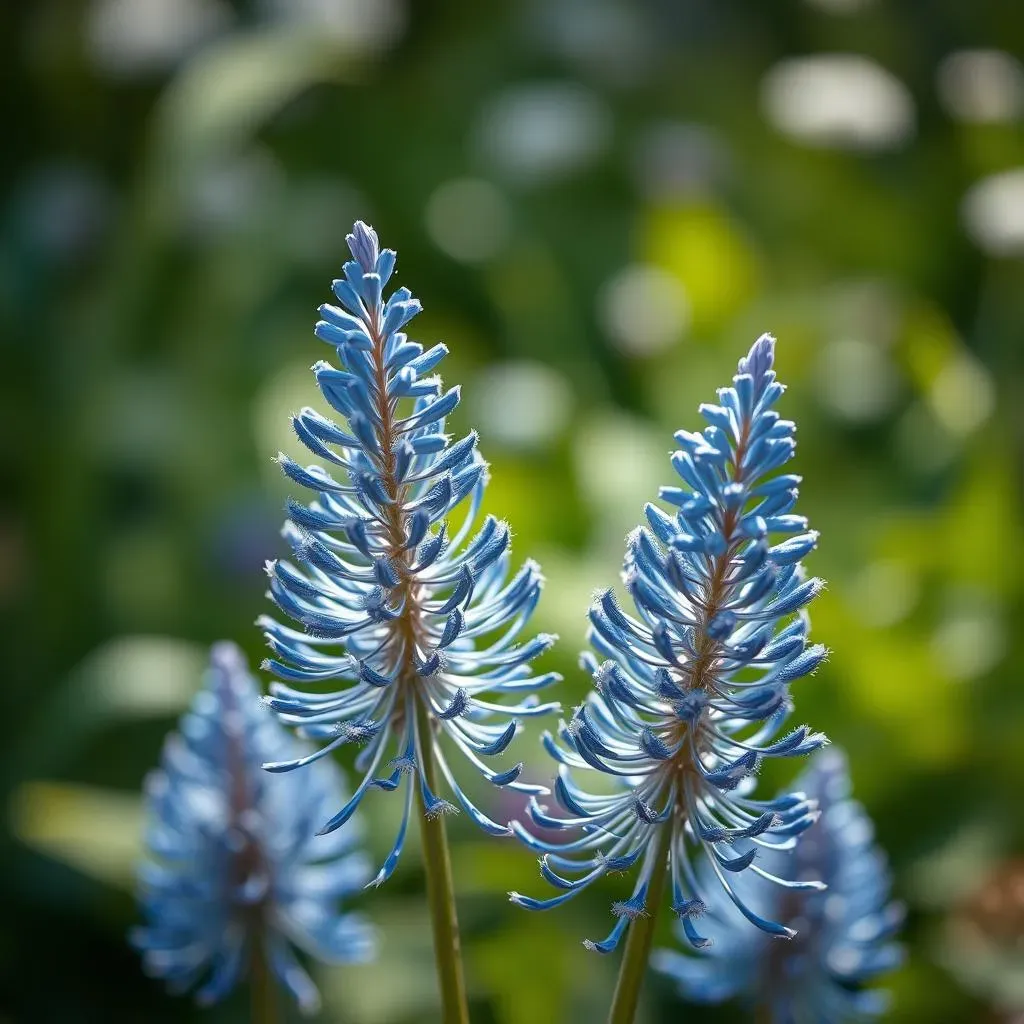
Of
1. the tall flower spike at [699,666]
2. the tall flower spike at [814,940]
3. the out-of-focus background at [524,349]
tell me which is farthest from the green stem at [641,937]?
the out-of-focus background at [524,349]

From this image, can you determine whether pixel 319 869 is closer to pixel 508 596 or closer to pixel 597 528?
pixel 508 596

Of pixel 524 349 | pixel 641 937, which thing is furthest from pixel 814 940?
pixel 524 349

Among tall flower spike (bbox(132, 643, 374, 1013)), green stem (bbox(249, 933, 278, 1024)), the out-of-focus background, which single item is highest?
the out-of-focus background

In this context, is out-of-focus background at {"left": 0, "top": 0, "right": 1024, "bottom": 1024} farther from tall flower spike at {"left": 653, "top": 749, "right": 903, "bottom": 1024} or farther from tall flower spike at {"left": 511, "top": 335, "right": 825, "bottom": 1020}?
tall flower spike at {"left": 511, "top": 335, "right": 825, "bottom": 1020}

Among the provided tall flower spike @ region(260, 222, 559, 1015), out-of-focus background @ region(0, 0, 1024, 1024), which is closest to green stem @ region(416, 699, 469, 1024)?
tall flower spike @ region(260, 222, 559, 1015)

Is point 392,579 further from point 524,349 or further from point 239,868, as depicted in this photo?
point 524,349

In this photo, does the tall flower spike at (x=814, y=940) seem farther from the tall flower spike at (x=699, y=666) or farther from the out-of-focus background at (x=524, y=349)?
the out-of-focus background at (x=524, y=349)

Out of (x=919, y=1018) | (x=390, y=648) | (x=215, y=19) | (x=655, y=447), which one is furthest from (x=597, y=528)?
(x=215, y=19)
